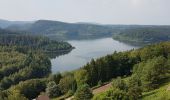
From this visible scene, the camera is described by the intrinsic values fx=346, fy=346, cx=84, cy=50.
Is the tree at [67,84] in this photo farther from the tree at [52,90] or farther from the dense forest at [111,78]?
the tree at [52,90]

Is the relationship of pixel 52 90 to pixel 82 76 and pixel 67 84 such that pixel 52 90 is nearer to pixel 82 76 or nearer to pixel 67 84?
pixel 67 84

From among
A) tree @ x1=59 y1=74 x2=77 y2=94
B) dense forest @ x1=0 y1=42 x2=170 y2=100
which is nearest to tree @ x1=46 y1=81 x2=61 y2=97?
dense forest @ x1=0 y1=42 x2=170 y2=100

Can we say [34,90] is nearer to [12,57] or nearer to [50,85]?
[50,85]

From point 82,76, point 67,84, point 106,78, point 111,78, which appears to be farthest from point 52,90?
point 111,78

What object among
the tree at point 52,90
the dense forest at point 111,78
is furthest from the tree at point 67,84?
the tree at point 52,90

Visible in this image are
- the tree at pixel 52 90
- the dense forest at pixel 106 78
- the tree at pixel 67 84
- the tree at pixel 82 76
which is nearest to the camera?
the dense forest at pixel 106 78

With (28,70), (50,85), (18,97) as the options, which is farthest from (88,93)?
(28,70)

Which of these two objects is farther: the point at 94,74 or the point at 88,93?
the point at 94,74

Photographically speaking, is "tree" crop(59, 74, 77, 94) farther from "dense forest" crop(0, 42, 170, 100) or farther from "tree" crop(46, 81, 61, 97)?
"tree" crop(46, 81, 61, 97)
